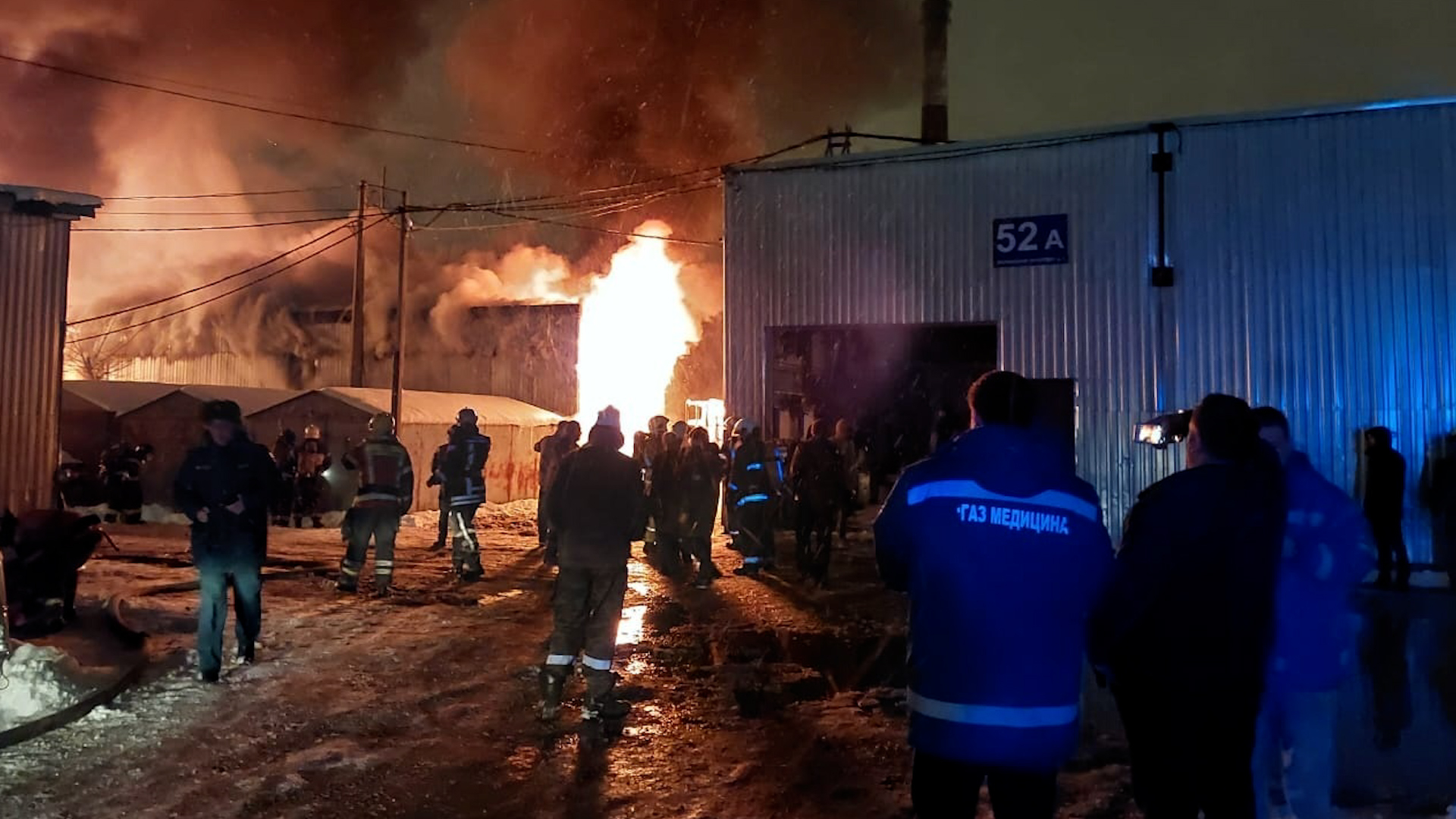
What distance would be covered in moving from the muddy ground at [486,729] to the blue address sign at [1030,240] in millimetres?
5739

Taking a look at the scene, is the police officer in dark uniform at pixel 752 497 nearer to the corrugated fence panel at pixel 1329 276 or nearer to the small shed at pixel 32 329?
the corrugated fence panel at pixel 1329 276

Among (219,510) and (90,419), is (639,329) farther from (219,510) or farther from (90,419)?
(219,510)

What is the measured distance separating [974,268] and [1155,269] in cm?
214

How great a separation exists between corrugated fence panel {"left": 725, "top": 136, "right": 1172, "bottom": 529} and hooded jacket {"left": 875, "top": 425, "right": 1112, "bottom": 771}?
399 inches

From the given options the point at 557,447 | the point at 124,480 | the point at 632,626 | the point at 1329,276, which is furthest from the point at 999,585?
the point at 124,480

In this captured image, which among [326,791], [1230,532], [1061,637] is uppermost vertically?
[1230,532]

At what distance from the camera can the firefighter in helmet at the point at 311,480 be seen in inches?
625

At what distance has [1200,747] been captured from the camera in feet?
9.05

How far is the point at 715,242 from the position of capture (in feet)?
81.0

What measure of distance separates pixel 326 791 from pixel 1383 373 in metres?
11.1

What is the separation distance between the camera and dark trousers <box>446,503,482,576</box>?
32.5 ft

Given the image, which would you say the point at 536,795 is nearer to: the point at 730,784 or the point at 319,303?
the point at 730,784

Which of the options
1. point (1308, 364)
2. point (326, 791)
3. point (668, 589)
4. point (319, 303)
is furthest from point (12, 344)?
point (319, 303)

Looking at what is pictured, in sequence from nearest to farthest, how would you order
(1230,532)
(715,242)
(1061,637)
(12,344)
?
(1061,637) < (1230,532) < (12,344) < (715,242)
